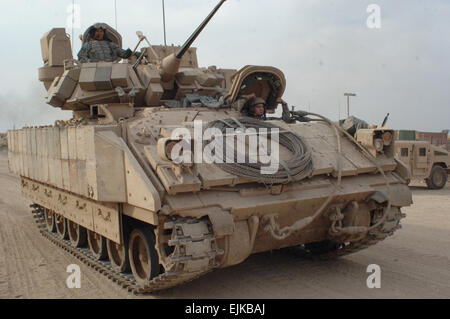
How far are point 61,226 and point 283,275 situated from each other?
504cm

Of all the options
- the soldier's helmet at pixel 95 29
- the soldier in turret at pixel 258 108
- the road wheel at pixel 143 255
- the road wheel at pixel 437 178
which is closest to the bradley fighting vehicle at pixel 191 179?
the road wheel at pixel 143 255

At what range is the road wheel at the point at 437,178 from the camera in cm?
1842

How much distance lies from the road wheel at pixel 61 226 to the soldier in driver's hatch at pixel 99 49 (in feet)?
10.3

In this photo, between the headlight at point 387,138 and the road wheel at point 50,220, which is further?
the road wheel at point 50,220

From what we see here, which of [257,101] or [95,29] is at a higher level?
[95,29]

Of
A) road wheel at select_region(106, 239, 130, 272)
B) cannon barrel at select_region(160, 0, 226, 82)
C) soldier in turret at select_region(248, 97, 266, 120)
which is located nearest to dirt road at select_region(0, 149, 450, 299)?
road wheel at select_region(106, 239, 130, 272)

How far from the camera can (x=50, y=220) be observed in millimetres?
10609

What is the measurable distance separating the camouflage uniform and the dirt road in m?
3.79

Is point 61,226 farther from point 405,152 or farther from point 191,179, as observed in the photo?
point 405,152

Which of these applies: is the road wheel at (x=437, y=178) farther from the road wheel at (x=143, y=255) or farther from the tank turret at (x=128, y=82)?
the road wheel at (x=143, y=255)

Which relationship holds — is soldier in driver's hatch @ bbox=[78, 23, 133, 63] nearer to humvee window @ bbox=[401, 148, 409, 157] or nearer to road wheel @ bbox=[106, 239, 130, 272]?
road wheel @ bbox=[106, 239, 130, 272]

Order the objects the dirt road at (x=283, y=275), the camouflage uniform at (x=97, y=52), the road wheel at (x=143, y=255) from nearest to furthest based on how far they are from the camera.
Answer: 1. the road wheel at (x=143, y=255)
2. the dirt road at (x=283, y=275)
3. the camouflage uniform at (x=97, y=52)

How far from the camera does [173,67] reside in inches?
327

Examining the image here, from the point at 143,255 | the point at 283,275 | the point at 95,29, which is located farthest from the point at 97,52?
A: the point at 283,275
